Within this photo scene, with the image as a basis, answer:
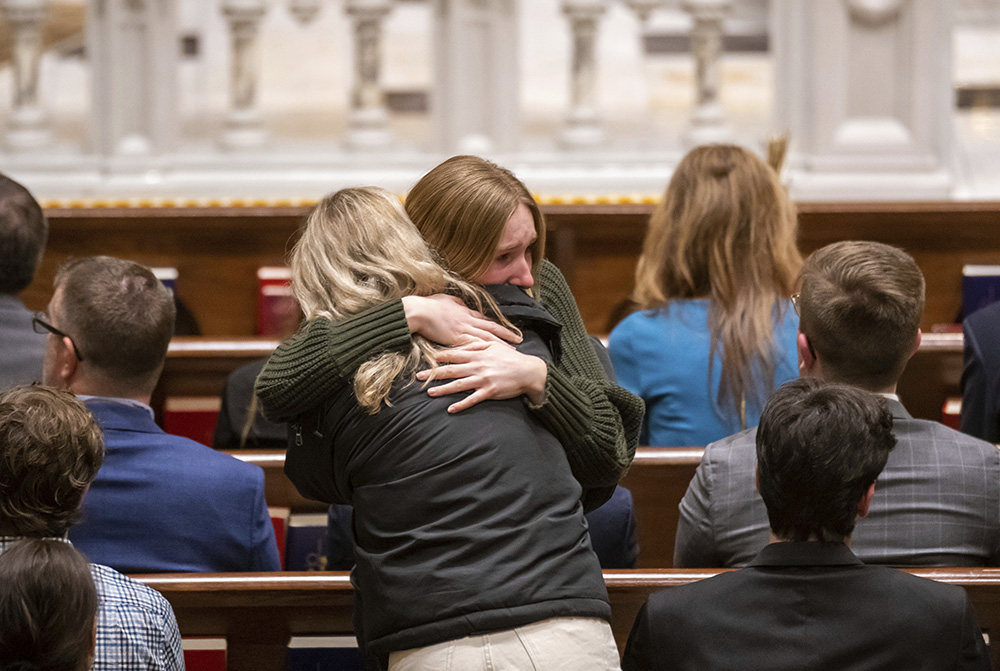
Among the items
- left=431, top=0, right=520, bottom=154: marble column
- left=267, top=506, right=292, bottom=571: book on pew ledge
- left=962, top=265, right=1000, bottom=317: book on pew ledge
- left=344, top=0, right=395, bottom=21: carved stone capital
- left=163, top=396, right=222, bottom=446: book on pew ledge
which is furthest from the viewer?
left=431, top=0, right=520, bottom=154: marble column

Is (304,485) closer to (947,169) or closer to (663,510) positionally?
(663,510)

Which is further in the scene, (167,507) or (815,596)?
(167,507)

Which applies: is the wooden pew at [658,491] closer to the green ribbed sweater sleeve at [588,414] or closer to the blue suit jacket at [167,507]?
the green ribbed sweater sleeve at [588,414]

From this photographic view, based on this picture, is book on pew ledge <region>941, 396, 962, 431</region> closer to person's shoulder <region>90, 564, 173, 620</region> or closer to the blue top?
the blue top

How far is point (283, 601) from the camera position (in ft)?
6.91

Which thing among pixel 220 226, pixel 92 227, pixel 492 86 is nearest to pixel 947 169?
pixel 492 86

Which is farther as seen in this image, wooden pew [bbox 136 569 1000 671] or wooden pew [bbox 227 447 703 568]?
wooden pew [bbox 227 447 703 568]

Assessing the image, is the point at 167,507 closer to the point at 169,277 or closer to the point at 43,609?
the point at 43,609

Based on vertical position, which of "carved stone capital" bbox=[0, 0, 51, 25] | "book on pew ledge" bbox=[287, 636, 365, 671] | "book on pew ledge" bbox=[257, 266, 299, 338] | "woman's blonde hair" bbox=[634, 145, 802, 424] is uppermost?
"carved stone capital" bbox=[0, 0, 51, 25]

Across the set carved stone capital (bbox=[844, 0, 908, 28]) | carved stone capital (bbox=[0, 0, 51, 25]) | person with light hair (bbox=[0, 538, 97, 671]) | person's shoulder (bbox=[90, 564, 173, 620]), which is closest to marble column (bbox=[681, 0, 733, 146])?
carved stone capital (bbox=[844, 0, 908, 28])

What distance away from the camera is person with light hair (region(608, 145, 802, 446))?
291cm

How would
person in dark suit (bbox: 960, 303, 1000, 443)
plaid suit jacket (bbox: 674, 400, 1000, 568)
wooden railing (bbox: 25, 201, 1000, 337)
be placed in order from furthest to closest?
wooden railing (bbox: 25, 201, 1000, 337) < person in dark suit (bbox: 960, 303, 1000, 443) < plaid suit jacket (bbox: 674, 400, 1000, 568)

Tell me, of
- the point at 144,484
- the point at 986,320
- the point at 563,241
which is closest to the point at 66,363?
the point at 144,484

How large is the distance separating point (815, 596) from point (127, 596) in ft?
3.16
